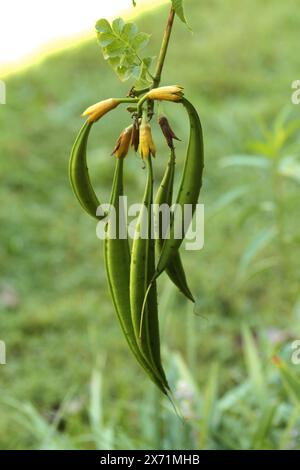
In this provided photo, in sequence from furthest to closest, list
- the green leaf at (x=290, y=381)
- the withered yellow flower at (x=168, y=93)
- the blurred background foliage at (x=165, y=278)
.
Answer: the blurred background foliage at (x=165, y=278)
the green leaf at (x=290, y=381)
the withered yellow flower at (x=168, y=93)

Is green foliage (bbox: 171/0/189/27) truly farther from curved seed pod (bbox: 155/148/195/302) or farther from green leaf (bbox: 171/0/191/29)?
curved seed pod (bbox: 155/148/195/302)

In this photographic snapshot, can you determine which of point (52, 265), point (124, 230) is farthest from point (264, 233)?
point (124, 230)

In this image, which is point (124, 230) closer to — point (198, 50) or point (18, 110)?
point (18, 110)

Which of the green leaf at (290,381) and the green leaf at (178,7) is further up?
the green leaf at (178,7)

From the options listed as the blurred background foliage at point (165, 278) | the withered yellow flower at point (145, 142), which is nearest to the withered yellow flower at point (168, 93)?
the withered yellow flower at point (145, 142)

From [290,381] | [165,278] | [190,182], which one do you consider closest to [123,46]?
[190,182]

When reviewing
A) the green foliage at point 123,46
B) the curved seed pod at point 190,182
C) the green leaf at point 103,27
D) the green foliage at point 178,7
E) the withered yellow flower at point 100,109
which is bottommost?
the curved seed pod at point 190,182

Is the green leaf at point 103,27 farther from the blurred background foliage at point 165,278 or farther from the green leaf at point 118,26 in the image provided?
the blurred background foliage at point 165,278
